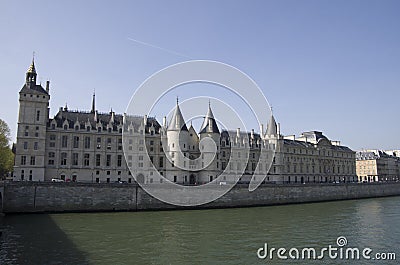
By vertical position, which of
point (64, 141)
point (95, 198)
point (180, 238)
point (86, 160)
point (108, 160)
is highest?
point (64, 141)

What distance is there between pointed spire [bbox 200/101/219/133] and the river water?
3251 centimetres

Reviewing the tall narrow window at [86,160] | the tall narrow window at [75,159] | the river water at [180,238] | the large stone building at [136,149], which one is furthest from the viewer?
the tall narrow window at [86,160]

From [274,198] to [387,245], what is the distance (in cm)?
3595

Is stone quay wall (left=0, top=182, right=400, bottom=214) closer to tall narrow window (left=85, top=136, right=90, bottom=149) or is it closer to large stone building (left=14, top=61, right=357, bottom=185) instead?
large stone building (left=14, top=61, right=357, bottom=185)

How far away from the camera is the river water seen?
20703 mm

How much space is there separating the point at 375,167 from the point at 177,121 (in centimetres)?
8628

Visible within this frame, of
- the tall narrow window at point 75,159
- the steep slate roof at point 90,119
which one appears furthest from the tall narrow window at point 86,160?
the steep slate roof at point 90,119

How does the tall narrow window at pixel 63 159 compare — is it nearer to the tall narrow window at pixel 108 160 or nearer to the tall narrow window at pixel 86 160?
the tall narrow window at pixel 86 160

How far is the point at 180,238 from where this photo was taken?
27062mm

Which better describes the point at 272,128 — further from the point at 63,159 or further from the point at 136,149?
the point at 63,159

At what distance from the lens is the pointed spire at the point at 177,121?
222 feet

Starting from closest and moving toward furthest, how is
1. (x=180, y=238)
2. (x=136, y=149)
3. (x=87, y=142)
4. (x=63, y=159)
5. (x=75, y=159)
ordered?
(x=180, y=238)
(x=63, y=159)
(x=75, y=159)
(x=87, y=142)
(x=136, y=149)
